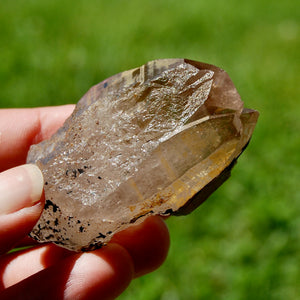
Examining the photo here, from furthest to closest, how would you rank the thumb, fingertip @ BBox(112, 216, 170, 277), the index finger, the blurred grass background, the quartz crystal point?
the blurred grass background → the index finger → fingertip @ BBox(112, 216, 170, 277) → the quartz crystal point → the thumb

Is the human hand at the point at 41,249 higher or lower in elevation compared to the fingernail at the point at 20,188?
lower

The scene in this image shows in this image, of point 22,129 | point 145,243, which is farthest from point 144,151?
point 22,129

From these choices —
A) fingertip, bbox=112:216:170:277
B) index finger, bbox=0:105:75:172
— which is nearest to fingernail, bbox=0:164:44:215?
fingertip, bbox=112:216:170:277

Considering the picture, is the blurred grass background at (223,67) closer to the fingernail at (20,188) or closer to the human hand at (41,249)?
the human hand at (41,249)

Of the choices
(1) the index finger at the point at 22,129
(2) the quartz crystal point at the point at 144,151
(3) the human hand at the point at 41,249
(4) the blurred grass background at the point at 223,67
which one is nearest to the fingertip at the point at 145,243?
(3) the human hand at the point at 41,249

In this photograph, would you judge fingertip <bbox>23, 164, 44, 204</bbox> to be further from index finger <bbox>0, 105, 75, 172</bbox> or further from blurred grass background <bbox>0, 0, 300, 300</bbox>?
blurred grass background <bbox>0, 0, 300, 300</bbox>

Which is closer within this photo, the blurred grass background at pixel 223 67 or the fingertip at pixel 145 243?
the fingertip at pixel 145 243

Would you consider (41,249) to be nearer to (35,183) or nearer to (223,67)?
(35,183)

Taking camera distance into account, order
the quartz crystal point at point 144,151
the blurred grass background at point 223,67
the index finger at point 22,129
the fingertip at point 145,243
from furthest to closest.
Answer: the blurred grass background at point 223,67
the index finger at point 22,129
the fingertip at point 145,243
the quartz crystal point at point 144,151
